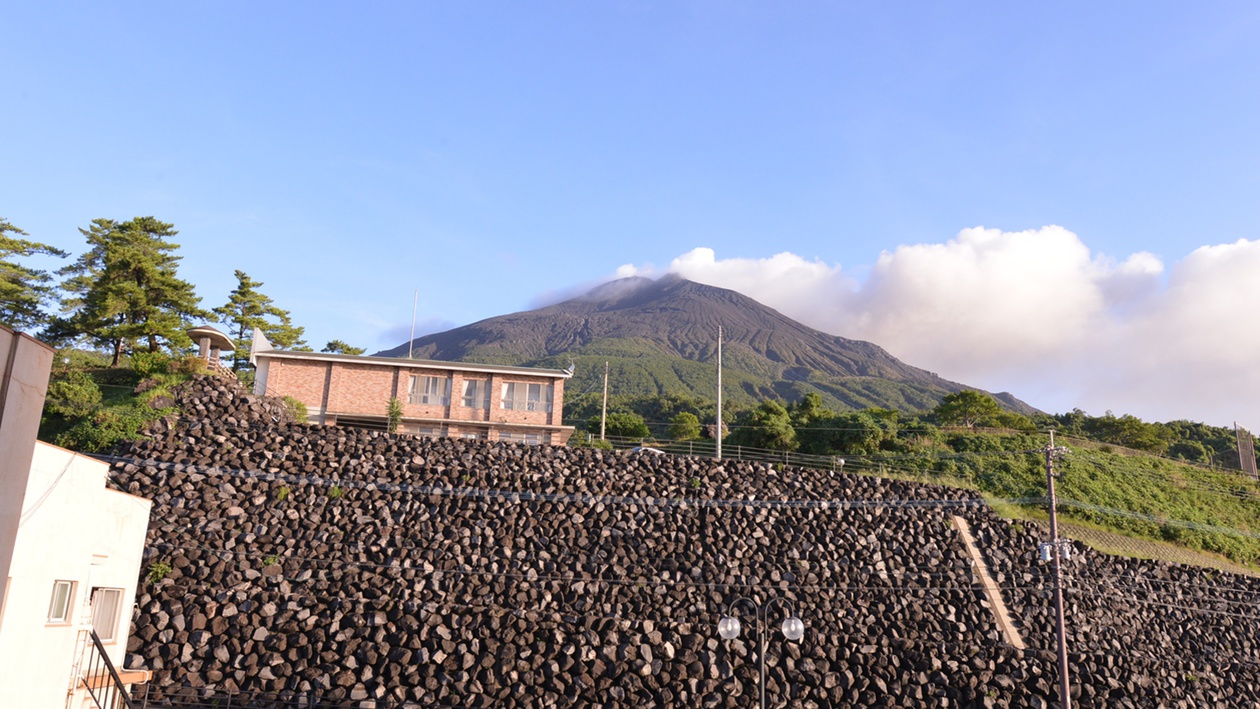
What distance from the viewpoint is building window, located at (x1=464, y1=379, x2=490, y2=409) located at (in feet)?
123

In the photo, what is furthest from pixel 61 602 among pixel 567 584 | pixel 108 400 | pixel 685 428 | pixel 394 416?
pixel 685 428

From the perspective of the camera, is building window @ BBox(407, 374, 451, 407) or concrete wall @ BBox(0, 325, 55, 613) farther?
building window @ BBox(407, 374, 451, 407)

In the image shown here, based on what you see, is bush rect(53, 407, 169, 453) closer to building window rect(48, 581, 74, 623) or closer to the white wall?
the white wall

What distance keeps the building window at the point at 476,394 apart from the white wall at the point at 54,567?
19.9m

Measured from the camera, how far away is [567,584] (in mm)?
22984

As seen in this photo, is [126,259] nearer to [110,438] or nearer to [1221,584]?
[110,438]

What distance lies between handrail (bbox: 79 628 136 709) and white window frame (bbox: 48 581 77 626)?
1.96 feet

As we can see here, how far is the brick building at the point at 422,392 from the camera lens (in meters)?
36.1

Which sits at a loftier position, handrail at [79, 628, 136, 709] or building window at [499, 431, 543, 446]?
building window at [499, 431, 543, 446]

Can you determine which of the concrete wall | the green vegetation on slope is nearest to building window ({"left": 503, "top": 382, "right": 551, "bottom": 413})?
the green vegetation on slope

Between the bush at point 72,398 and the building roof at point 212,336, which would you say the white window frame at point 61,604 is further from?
the building roof at point 212,336

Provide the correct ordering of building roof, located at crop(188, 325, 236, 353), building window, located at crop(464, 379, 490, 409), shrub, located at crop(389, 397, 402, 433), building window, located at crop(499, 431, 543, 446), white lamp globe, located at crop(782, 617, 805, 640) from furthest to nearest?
building window, located at crop(464, 379, 490, 409) < building window, located at crop(499, 431, 543, 446) < shrub, located at crop(389, 397, 402, 433) < building roof, located at crop(188, 325, 236, 353) < white lamp globe, located at crop(782, 617, 805, 640)

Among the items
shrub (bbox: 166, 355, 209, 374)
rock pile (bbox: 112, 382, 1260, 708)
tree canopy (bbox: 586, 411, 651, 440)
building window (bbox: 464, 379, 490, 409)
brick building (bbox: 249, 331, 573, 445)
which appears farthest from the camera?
tree canopy (bbox: 586, 411, 651, 440)

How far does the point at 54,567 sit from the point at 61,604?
79cm
